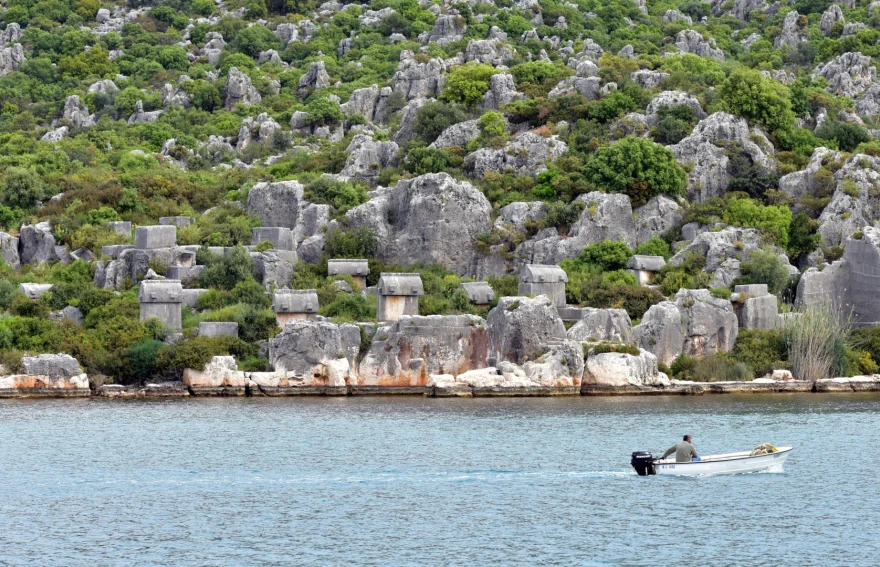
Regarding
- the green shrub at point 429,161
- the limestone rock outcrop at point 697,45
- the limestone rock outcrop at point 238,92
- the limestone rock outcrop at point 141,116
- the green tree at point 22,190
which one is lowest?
the green tree at point 22,190

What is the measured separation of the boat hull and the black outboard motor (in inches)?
8.0

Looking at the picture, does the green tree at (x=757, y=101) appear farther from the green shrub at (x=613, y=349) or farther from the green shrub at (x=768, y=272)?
the green shrub at (x=613, y=349)

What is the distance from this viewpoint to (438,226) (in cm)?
7575

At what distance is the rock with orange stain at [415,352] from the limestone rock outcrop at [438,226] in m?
12.0

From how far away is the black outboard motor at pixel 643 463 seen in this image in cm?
4044

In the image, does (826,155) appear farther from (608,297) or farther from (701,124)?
(608,297)

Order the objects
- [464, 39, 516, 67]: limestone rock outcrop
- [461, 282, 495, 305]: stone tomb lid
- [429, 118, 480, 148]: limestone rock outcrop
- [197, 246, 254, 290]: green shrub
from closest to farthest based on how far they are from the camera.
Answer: [461, 282, 495, 305]: stone tomb lid → [197, 246, 254, 290]: green shrub → [429, 118, 480, 148]: limestone rock outcrop → [464, 39, 516, 67]: limestone rock outcrop

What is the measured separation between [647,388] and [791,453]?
18.1 meters

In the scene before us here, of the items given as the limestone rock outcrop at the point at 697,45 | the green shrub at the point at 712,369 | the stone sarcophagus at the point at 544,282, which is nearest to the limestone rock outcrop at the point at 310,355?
the stone sarcophagus at the point at 544,282

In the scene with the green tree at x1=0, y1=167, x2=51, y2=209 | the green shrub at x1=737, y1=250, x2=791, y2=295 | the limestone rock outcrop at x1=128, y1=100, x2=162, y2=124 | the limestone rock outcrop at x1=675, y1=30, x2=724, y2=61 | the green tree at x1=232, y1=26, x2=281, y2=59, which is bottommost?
the green shrub at x1=737, y1=250, x2=791, y2=295

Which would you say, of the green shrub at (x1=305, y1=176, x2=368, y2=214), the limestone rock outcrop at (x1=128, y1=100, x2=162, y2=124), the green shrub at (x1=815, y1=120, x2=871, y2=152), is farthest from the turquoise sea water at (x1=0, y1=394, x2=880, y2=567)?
the limestone rock outcrop at (x1=128, y1=100, x2=162, y2=124)

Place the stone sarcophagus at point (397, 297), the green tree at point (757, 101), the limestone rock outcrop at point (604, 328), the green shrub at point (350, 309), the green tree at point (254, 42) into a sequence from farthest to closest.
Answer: the green tree at point (254, 42) < the green tree at point (757, 101) < the green shrub at point (350, 309) < the stone sarcophagus at point (397, 297) < the limestone rock outcrop at point (604, 328)

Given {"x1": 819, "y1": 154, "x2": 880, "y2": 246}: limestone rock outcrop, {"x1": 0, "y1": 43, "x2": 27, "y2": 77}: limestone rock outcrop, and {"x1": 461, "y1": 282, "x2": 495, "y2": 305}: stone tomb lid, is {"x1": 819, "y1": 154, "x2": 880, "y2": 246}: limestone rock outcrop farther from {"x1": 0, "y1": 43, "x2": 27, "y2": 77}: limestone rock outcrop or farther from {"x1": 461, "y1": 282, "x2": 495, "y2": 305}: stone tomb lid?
{"x1": 0, "y1": 43, "x2": 27, "y2": 77}: limestone rock outcrop

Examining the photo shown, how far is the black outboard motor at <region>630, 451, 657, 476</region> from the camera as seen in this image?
40438 mm
